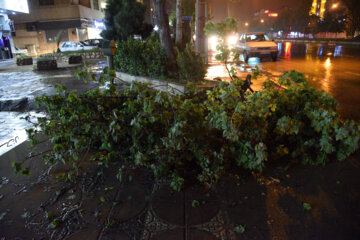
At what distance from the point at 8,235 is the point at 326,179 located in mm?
3829

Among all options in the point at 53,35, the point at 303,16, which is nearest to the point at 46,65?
the point at 53,35

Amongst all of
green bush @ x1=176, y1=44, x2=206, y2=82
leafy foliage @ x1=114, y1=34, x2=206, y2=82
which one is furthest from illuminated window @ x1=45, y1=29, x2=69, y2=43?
green bush @ x1=176, y1=44, x2=206, y2=82

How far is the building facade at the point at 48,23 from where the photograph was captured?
3303 centimetres

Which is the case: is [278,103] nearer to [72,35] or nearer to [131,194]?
[131,194]

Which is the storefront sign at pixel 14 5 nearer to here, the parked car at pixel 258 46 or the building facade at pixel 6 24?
the building facade at pixel 6 24

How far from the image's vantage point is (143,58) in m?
10.0

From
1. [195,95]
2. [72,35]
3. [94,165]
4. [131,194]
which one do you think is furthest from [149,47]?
[72,35]

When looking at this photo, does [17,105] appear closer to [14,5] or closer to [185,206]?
[185,206]

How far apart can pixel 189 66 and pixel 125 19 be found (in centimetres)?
1103

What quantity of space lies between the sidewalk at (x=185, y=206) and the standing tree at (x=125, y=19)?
1554 cm

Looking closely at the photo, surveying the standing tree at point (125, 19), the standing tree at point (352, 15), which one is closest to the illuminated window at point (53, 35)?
the standing tree at point (125, 19)

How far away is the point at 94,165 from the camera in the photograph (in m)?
4.24

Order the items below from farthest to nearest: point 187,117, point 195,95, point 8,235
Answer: point 195,95 → point 187,117 → point 8,235

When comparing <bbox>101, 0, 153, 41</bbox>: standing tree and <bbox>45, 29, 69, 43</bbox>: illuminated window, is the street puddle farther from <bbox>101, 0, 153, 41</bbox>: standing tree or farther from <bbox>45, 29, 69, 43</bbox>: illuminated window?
<bbox>45, 29, 69, 43</bbox>: illuminated window
